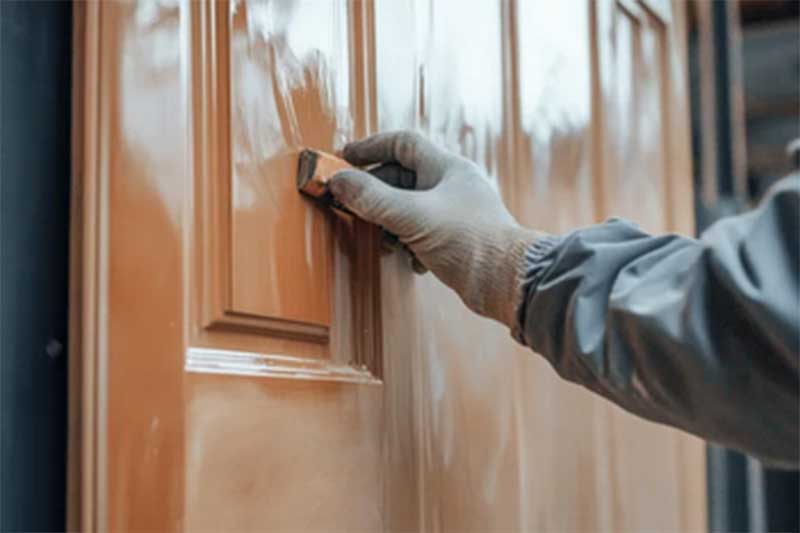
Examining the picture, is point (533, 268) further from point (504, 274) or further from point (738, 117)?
point (738, 117)

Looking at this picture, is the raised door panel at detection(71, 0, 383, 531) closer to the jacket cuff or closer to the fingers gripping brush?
the fingers gripping brush

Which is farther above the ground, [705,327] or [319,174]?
[319,174]

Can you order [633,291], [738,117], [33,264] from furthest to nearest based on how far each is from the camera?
[738,117], [633,291], [33,264]

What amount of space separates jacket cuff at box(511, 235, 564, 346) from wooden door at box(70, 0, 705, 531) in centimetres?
11

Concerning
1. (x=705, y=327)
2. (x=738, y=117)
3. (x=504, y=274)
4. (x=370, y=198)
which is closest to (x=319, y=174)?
(x=370, y=198)

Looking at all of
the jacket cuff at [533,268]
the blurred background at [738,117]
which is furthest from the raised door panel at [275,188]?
the blurred background at [738,117]

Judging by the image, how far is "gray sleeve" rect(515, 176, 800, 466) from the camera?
0.64 m

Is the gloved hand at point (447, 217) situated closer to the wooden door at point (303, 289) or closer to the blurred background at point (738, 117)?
the wooden door at point (303, 289)

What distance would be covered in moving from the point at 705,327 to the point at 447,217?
192mm

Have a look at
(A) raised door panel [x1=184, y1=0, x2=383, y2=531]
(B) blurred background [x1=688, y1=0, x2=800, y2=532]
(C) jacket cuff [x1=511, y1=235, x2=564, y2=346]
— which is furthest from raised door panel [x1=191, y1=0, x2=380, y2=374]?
(B) blurred background [x1=688, y1=0, x2=800, y2=532]

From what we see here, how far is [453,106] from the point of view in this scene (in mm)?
917

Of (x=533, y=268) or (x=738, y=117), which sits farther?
(x=738, y=117)

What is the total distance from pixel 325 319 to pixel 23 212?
228 millimetres

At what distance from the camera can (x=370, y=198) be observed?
75cm
